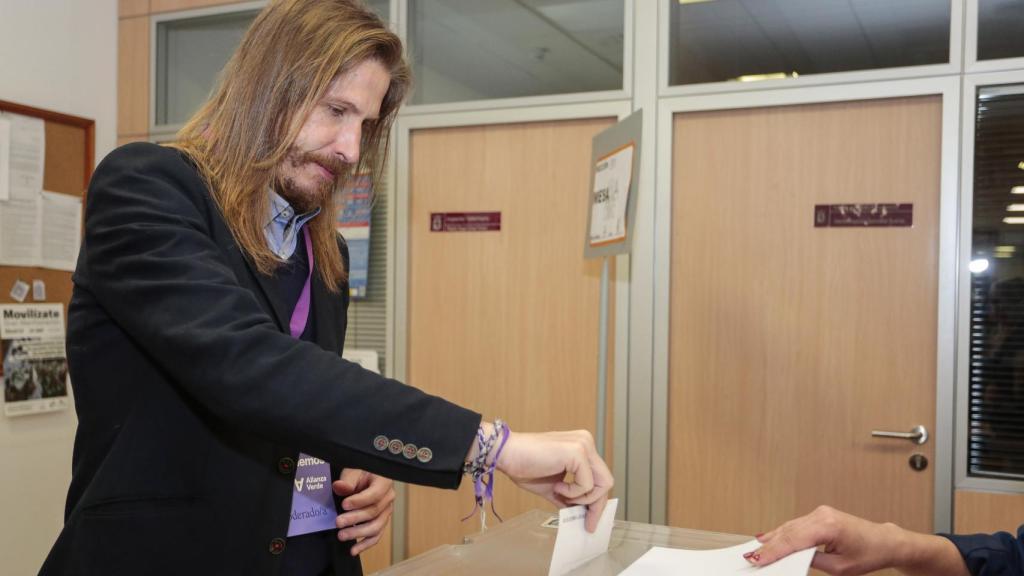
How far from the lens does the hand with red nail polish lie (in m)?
1.17

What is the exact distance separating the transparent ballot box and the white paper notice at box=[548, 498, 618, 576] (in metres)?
0.02

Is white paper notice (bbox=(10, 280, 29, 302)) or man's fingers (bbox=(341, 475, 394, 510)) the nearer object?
man's fingers (bbox=(341, 475, 394, 510))

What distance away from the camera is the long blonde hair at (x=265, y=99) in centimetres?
112

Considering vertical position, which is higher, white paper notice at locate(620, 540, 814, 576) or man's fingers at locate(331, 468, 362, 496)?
man's fingers at locate(331, 468, 362, 496)

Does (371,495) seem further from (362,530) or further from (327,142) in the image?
(327,142)

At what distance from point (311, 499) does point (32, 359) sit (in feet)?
8.73

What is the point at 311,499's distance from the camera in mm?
1214

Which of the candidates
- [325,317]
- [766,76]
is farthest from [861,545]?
[766,76]

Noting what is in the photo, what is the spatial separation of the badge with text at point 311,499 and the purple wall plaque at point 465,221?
222 cm

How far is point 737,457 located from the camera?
3029mm

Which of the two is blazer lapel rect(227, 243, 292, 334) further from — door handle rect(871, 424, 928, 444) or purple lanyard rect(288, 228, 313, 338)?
door handle rect(871, 424, 928, 444)

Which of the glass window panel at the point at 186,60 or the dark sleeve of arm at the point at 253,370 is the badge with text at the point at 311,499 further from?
the glass window panel at the point at 186,60

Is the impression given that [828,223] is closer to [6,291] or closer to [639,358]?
[639,358]

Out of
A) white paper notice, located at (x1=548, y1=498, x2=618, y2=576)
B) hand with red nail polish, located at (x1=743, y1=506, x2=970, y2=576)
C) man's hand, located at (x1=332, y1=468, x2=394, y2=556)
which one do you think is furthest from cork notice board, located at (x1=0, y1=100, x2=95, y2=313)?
hand with red nail polish, located at (x1=743, y1=506, x2=970, y2=576)
